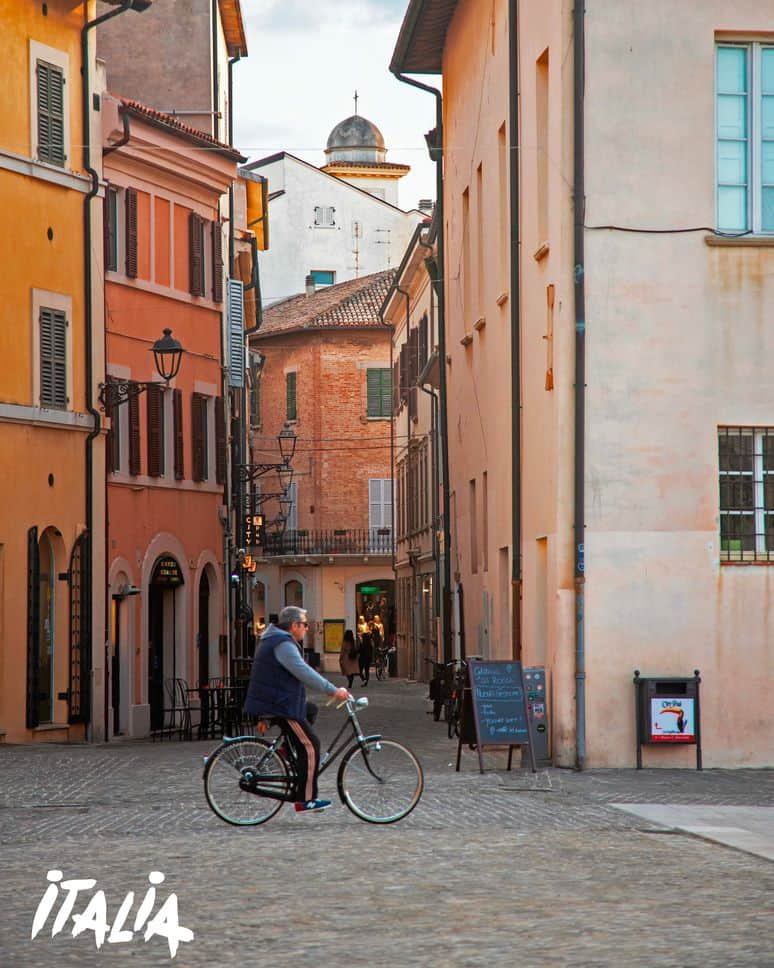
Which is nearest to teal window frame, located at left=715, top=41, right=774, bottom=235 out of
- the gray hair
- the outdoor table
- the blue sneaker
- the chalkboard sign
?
the chalkboard sign

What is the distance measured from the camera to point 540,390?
20703 millimetres

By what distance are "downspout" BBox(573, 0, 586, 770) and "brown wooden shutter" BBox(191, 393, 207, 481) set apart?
52.2ft

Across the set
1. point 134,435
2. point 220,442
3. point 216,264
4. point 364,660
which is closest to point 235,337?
point 216,264

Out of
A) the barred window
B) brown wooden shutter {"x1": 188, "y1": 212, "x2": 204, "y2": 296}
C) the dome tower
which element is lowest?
the barred window

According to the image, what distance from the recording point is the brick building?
7300cm

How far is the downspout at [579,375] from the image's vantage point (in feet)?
62.5

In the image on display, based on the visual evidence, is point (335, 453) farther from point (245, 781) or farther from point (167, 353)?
point (245, 781)

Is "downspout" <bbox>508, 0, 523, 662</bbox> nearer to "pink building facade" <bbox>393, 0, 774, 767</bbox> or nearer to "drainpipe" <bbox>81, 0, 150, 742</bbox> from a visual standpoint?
"pink building facade" <bbox>393, 0, 774, 767</bbox>

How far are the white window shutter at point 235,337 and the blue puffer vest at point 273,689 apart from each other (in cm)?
2413

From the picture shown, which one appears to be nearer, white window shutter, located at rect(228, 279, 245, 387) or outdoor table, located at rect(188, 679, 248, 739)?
outdoor table, located at rect(188, 679, 248, 739)

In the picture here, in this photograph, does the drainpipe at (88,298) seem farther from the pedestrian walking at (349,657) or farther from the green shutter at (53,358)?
the pedestrian walking at (349,657)

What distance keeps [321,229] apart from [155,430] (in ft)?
150

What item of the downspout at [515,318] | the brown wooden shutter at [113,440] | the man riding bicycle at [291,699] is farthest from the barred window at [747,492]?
the brown wooden shutter at [113,440]

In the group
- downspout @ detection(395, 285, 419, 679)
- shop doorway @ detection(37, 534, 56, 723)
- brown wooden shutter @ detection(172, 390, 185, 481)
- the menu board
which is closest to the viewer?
the menu board
